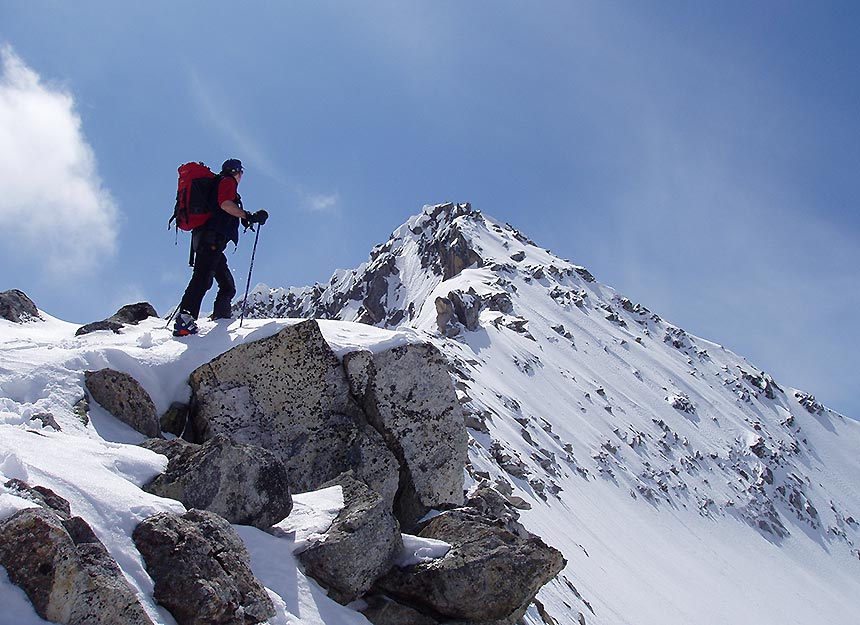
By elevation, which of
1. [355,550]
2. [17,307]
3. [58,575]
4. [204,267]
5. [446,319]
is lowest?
[58,575]

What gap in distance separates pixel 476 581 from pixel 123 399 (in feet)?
14.6

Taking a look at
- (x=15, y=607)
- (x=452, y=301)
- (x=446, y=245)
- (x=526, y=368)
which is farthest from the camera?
(x=446, y=245)

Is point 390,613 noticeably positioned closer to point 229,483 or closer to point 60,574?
point 229,483

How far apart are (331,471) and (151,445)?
97.5 inches

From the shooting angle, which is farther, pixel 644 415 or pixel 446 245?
pixel 446 245

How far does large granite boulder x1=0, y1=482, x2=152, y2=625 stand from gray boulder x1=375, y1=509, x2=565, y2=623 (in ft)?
8.69

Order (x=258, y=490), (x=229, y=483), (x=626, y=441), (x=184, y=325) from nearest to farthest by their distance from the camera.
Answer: (x=229, y=483)
(x=258, y=490)
(x=184, y=325)
(x=626, y=441)

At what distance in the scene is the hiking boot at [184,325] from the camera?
9.22m

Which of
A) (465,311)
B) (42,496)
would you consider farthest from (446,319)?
(42,496)

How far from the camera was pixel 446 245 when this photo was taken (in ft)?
268

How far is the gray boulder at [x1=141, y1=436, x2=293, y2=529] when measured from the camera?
5688 millimetres

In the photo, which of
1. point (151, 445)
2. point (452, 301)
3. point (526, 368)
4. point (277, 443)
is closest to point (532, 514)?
point (277, 443)

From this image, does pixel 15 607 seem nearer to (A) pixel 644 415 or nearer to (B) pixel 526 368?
(B) pixel 526 368

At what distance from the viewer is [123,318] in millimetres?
10156
